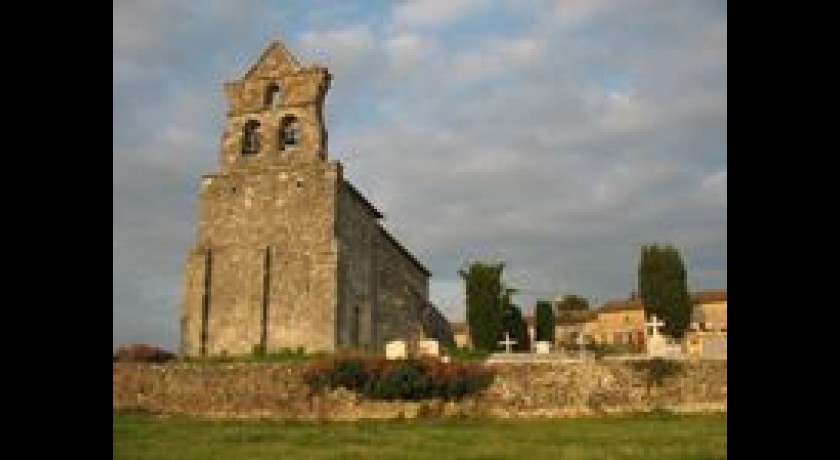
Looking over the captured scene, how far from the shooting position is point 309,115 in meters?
36.5

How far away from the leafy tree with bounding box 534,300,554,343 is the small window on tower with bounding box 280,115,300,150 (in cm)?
1273

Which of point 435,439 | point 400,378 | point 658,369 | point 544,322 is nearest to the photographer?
point 435,439

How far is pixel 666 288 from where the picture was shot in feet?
136

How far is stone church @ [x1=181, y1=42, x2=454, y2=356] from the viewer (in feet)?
116

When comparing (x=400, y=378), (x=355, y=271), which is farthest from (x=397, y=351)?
(x=355, y=271)

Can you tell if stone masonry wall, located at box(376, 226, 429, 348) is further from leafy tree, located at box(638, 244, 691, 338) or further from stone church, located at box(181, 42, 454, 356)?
leafy tree, located at box(638, 244, 691, 338)

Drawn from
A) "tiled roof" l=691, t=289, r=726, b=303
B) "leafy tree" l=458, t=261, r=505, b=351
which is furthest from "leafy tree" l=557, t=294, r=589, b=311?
"leafy tree" l=458, t=261, r=505, b=351

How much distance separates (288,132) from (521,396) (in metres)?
16.7

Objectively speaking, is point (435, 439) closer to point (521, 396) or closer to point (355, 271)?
point (521, 396)

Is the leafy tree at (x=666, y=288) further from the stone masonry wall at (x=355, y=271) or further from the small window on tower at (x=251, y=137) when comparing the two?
the small window on tower at (x=251, y=137)
